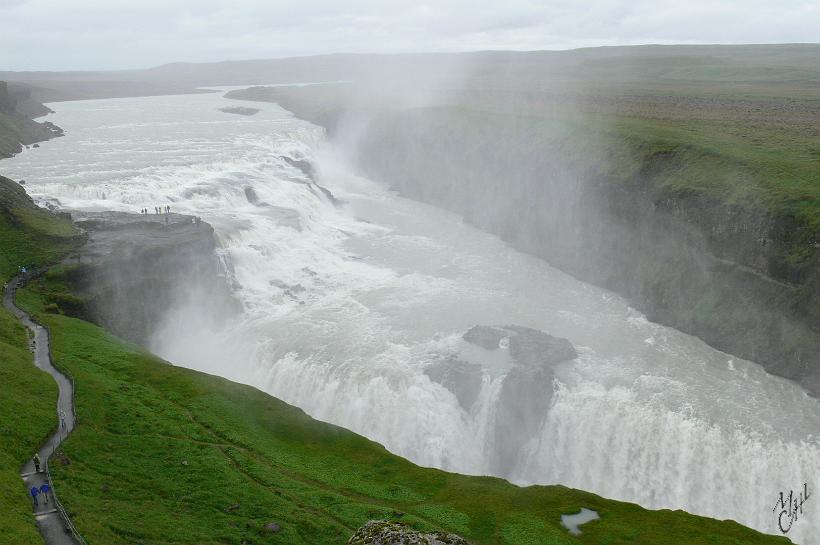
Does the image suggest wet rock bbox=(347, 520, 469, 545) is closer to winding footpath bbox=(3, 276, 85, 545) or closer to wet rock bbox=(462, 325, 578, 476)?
winding footpath bbox=(3, 276, 85, 545)

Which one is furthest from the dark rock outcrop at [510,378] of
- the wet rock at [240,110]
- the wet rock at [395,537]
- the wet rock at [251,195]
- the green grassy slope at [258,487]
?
the wet rock at [240,110]

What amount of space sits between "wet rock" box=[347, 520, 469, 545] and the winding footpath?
9.17 m

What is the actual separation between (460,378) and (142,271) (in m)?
24.3

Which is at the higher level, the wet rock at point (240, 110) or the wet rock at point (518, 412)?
the wet rock at point (240, 110)

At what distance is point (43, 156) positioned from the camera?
85.1 meters

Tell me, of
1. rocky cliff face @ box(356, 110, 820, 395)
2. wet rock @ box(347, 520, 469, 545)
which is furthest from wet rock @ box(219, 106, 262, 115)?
wet rock @ box(347, 520, 469, 545)

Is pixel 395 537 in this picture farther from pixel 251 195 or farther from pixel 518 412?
pixel 251 195

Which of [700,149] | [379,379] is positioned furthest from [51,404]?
[700,149]

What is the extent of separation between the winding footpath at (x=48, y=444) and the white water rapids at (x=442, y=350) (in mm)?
10954

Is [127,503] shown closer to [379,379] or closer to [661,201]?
[379,379]

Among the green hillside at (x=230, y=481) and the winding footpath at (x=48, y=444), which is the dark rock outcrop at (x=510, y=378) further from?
the winding footpath at (x=48, y=444)

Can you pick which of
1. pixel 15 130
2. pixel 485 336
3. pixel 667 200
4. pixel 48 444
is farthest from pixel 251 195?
pixel 48 444

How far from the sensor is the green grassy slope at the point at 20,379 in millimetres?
21531

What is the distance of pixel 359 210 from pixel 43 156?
40466 mm
